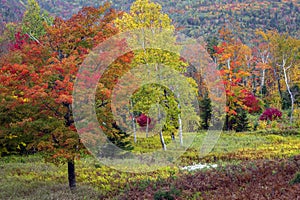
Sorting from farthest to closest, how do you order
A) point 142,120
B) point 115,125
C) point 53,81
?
point 142,120 → point 115,125 → point 53,81

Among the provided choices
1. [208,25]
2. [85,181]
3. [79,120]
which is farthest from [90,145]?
[208,25]

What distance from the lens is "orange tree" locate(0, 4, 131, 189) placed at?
10.4 metres

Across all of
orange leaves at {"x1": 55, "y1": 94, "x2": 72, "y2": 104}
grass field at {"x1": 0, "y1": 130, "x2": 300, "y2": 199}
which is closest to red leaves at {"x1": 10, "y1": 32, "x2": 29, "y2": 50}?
orange leaves at {"x1": 55, "y1": 94, "x2": 72, "y2": 104}

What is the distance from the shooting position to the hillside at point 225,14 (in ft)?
281

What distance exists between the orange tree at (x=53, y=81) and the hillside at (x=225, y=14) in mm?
68294

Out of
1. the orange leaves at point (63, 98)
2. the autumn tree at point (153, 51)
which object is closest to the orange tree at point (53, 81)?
the orange leaves at point (63, 98)

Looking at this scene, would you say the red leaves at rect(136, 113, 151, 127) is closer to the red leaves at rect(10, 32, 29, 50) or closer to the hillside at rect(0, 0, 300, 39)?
the red leaves at rect(10, 32, 29, 50)

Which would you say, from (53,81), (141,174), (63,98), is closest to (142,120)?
(141,174)

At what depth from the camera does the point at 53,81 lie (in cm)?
1145

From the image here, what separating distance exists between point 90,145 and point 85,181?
3.12 meters

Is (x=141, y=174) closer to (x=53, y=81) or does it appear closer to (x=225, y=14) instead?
(x=53, y=81)

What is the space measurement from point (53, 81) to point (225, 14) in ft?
326

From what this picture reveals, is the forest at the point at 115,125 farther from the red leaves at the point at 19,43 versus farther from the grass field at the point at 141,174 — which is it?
the red leaves at the point at 19,43

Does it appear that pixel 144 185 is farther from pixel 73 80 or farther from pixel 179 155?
pixel 179 155
